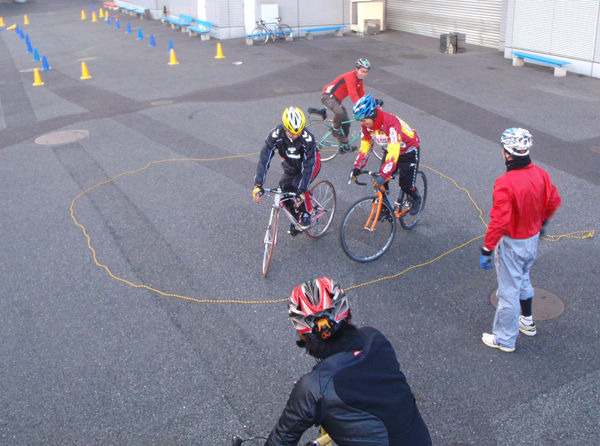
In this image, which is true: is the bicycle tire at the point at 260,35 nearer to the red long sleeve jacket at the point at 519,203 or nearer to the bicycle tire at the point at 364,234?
the bicycle tire at the point at 364,234

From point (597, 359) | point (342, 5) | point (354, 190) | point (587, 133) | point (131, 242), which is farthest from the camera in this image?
point (342, 5)

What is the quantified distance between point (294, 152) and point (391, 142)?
1.22 m

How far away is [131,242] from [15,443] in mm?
3758

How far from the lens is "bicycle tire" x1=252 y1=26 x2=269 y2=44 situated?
81.8 feet

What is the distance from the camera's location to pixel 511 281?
5312mm

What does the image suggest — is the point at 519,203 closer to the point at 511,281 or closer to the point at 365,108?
the point at 511,281

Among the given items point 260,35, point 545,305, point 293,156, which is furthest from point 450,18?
point 545,305

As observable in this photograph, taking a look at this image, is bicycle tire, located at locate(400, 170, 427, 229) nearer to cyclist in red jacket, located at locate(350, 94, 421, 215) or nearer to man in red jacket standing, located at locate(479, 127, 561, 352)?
cyclist in red jacket, located at locate(350, 94, 421, 215)

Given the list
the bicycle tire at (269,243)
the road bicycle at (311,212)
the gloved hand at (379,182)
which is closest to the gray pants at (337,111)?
the road bicycle at (311,212)

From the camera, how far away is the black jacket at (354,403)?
2746mm

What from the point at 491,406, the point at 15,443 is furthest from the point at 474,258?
the point at 15,443

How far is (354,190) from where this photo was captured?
32.0ft

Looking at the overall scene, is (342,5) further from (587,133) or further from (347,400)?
(347,400)

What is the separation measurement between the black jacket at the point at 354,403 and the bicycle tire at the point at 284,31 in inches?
950
